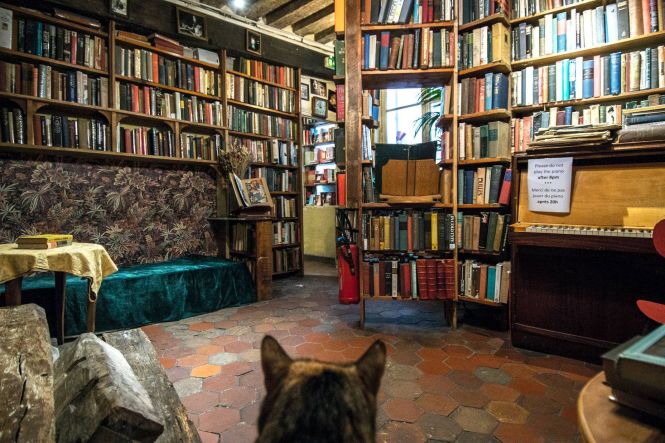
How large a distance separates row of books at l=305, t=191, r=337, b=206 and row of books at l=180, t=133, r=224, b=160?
250 centimetres

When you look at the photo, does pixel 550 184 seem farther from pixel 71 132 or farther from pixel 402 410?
pixel 71 132

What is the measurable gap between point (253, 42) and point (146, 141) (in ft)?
6.27

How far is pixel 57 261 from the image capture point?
6.52ft

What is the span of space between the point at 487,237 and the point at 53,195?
12.6 feet

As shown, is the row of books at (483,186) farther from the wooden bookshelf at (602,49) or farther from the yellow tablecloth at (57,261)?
the yellow tablecloth at (57,261)

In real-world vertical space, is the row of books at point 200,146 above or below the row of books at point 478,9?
below

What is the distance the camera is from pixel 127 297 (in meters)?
2.92

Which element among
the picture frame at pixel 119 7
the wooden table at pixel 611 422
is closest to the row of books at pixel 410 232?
the wooden table at pixel 611 422

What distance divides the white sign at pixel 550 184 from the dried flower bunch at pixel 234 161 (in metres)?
3.02

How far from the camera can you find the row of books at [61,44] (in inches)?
120

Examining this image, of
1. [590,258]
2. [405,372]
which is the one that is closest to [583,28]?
[590,258]

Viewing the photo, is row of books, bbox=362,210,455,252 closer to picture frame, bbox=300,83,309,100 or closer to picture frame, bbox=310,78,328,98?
picture frame, bbox=300,83,309,100

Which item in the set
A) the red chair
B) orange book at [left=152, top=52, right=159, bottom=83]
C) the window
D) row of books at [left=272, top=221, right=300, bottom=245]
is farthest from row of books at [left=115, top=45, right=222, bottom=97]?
the red chair

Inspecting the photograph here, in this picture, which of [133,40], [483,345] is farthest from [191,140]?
[483,345]
